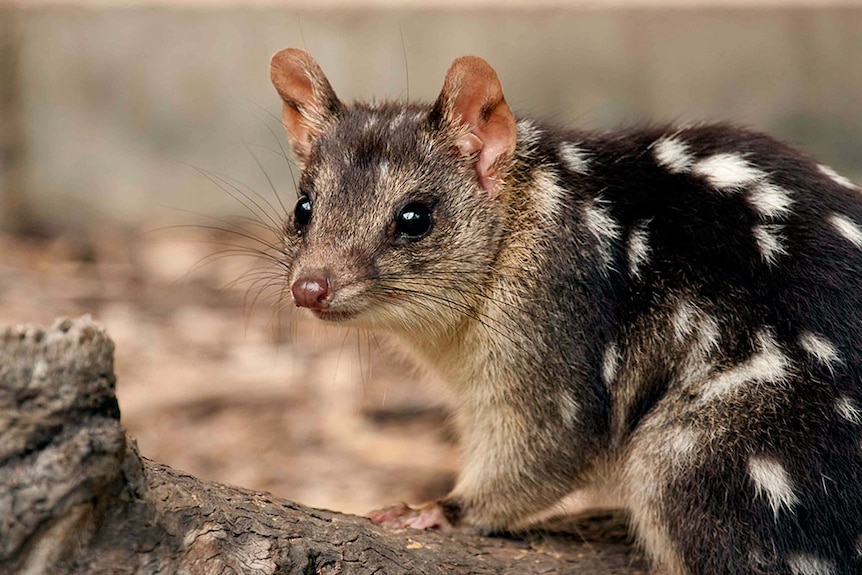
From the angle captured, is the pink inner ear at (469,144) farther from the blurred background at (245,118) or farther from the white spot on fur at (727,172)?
the blurred background at (245,118)

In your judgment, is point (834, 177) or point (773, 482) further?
point (834, 177)

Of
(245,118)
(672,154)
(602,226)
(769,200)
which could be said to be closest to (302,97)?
(602,226)

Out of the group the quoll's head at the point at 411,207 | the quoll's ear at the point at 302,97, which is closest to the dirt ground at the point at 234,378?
the quoll's ear at the point at 302,97

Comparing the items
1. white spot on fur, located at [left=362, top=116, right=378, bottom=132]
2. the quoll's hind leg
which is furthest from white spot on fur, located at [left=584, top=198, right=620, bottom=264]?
white spot on fur, located at [left=362, top=116, right=378, bottom=132]

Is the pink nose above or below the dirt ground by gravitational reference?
above

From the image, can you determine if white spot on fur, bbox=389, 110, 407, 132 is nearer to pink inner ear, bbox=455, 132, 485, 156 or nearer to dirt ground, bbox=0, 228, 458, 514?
pink inner ear, bbox=455, 132, 485, 156

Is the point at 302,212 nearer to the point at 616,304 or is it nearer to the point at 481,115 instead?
the point at 481,115

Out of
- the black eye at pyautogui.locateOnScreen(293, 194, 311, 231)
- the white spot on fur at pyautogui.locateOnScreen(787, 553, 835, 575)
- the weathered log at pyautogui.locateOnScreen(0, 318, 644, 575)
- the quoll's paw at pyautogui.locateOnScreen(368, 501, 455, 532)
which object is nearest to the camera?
the weathered log at pyautogui.locateOnScreen(0, 318, 644, 575)
